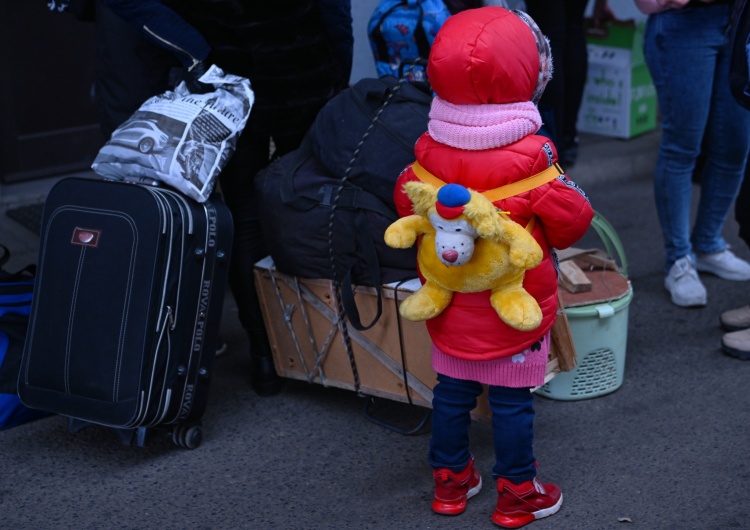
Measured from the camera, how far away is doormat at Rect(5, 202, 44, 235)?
5180 millimetres

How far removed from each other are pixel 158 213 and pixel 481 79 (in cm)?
111

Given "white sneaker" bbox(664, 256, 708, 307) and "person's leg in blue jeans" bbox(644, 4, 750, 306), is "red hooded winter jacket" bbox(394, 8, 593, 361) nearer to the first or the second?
"person's leg in blue jeans" bbox(644, 4, 750, 306)

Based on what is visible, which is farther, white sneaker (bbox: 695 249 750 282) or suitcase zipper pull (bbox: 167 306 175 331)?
white sneaker (bbox: 695 249 750 282)

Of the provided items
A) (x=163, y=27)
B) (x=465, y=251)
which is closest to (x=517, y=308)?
(x=465, y=251)

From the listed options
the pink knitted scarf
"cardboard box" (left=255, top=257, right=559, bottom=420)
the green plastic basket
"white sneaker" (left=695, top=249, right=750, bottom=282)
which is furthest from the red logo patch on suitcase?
"white sneaker" (left=695, top=249, right=750, bottom=282)

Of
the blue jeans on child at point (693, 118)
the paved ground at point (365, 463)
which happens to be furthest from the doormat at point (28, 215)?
the blue jeans on child at point (693, 118)

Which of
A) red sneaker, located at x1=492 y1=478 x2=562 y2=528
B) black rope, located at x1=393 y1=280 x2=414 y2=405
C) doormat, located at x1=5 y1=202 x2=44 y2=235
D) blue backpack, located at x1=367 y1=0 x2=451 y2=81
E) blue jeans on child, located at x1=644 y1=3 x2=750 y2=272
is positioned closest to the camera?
red sneaker, located at x1=492 y1=478 x2=562 y2=528

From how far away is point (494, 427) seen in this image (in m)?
2.99

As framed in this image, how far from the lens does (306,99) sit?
3.67m

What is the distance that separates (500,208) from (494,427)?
67 centimetres

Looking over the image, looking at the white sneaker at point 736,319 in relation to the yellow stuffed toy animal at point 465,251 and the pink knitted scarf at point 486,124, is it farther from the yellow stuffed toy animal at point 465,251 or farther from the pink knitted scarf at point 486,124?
the pink knitted scarf at point 486,124

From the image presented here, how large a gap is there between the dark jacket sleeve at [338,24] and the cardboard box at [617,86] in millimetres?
3147

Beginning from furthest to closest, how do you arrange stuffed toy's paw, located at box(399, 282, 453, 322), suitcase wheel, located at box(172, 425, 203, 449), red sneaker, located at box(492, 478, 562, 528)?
1. suitcase wheel, located at box(172, 425, 203, 449)
2. red sneaker, located at box(492, 478, 562, 528)
3. stuffed toy's paw, located at box(399, 282, 453, 322)

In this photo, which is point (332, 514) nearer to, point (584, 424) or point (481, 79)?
A: point (584, 424)
